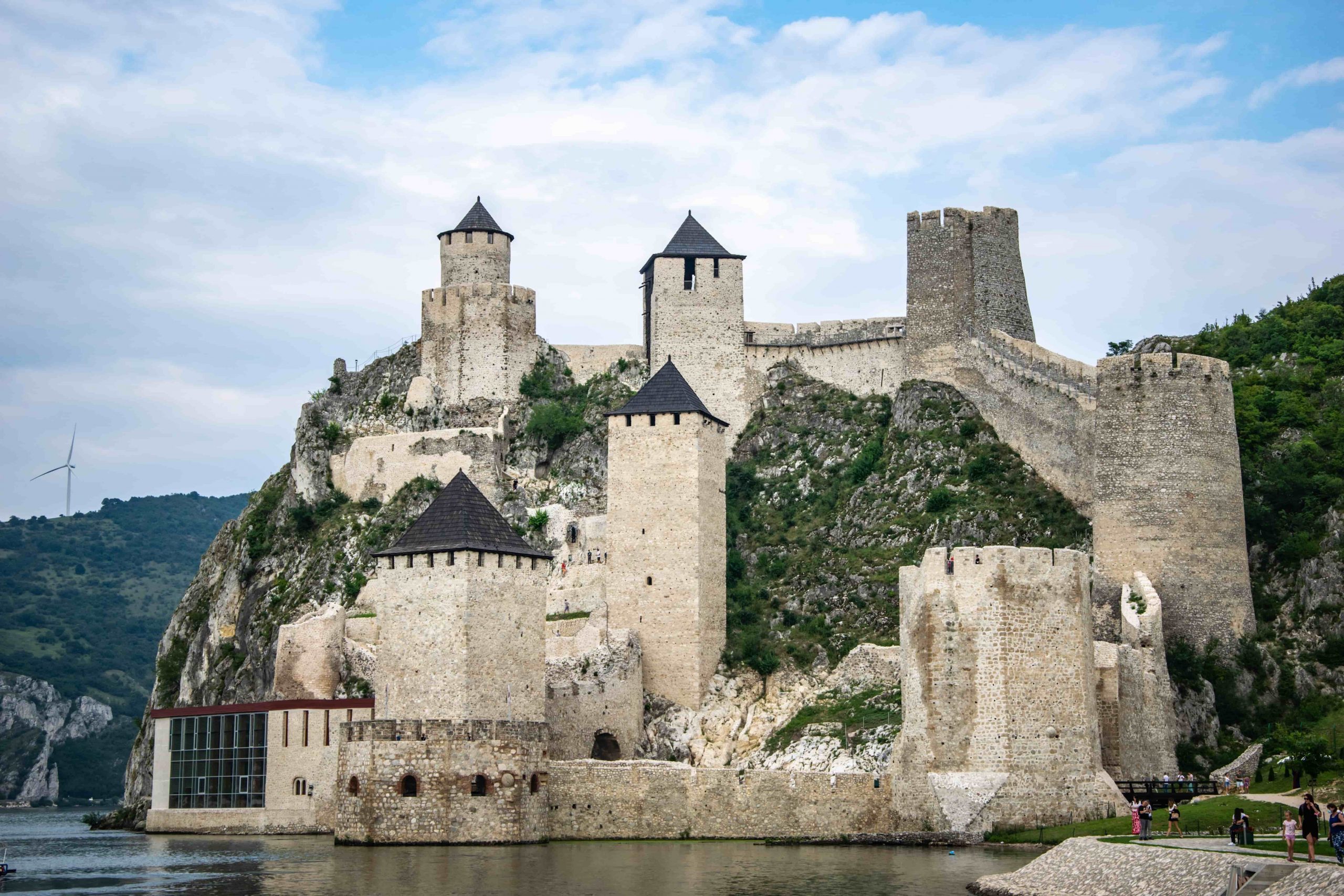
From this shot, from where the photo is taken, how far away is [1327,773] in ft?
131

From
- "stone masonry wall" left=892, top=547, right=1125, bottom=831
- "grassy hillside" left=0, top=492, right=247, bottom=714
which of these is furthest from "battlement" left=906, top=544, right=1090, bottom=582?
"grassy hillside" left=0, top=492, right=247, bottom=714

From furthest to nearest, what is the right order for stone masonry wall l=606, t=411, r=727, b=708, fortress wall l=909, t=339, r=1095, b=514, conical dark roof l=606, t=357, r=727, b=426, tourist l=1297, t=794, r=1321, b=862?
fortress wall l=909, t=339, r=1095, b=514 < conical dark roof l=606, t=357, r=727, b=426 < stone masonry wall l=606, t=411, r=727, b=708 < tourist l=1297, t=794, r=1321, b=862

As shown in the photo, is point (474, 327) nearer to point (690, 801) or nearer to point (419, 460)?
point (419, 460)

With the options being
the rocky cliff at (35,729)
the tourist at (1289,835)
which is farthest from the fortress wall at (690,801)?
the rocky cliff at (35,729)

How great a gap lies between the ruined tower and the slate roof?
5283mm

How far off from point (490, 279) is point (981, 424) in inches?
728

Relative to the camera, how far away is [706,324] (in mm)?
65688

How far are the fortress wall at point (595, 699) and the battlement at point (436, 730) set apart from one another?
672 centimetres

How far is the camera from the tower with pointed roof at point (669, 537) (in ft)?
174

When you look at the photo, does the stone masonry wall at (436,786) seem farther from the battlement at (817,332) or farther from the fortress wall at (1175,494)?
the battlement at (817,332)

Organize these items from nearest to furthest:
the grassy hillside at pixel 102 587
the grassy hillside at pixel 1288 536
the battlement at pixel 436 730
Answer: the battlement at pixel 436 730
the grassy hillside at pixel 1288 536
the grassy hillside at pixel 102 587

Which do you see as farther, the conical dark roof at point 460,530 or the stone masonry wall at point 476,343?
the stone masonry wall at point 476,343

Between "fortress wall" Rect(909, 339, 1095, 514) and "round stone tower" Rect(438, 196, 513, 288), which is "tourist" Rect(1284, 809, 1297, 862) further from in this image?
"round stone tower" Rect(438, 196, 513, 288)

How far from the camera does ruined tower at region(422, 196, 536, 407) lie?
66.1 metres
